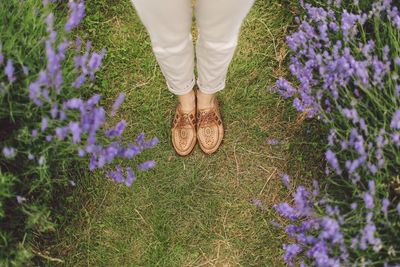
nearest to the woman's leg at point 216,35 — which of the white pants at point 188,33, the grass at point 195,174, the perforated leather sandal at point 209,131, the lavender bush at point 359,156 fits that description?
the white pants at point 188,33

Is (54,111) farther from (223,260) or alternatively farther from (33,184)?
(223,260)

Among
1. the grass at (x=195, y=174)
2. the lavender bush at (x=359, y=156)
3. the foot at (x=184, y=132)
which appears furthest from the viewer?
the foot at (x=184, y=132)

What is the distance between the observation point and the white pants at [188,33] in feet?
3.87

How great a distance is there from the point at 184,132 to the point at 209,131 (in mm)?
158

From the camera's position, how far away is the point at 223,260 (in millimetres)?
1923

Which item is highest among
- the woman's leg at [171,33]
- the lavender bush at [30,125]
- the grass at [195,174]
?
the woman's leg at [171,33]

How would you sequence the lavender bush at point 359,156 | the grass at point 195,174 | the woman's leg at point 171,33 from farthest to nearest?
1. the grass at point 195,174
2. the lavender bush at point 359,156
3. the woman's leg at point 171,33

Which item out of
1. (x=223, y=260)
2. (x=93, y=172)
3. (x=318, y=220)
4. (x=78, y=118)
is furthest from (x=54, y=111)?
(x=223, y=260)

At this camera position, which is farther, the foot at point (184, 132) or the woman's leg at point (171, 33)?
the foot at point (184, 132)

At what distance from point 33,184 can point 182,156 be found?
865 mm

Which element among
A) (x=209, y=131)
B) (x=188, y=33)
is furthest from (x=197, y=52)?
(x=209, y=131)

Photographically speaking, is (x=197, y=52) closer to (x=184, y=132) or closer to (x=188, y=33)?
(x=188, y=33)

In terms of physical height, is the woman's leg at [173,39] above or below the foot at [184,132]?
above

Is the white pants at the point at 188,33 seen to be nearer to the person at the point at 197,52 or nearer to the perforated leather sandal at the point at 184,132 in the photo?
the person at the point at 197,52
